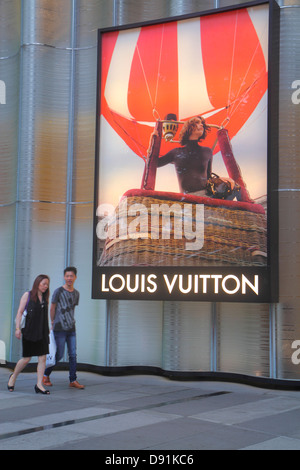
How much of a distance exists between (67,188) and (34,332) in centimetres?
364

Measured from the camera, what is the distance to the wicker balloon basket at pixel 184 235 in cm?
995

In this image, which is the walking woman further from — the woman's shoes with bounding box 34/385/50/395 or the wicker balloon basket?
the wicker balloon basket

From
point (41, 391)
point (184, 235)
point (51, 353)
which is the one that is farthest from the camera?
point (184, 235)

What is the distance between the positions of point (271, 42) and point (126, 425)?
634cm

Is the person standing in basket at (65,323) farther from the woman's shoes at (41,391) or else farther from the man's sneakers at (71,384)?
the woman's shoes at (41,391)

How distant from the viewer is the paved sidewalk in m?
6.39

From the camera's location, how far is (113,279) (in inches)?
427

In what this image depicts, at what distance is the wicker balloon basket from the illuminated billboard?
2 cm

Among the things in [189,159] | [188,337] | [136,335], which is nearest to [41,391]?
[136,335]

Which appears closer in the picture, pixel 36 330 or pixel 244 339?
pixel 36 330

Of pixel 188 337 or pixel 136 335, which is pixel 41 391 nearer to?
pixel 136 335

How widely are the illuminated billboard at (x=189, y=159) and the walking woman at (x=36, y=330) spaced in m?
1.69

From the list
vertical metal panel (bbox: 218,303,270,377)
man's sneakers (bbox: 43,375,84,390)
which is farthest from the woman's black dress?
vertical metal panel (bbox: 218,303,270,377)

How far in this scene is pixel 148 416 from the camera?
25.3 feet
